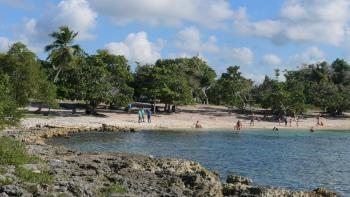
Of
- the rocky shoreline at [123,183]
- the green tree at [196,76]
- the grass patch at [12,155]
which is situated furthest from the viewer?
the green tree at [196,76]

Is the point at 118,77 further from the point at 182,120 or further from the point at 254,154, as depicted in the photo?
the point at 254,154

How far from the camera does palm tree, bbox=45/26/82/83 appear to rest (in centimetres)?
7869

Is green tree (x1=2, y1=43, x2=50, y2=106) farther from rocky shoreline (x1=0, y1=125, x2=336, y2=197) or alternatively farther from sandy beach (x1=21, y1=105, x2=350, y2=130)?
rocky shoreline (x1=0, y1=125, x2=336, y2=197)

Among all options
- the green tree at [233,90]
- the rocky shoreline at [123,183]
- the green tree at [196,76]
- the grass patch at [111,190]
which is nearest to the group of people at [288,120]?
the green tree at [233,90]

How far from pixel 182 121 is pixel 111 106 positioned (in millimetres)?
12672

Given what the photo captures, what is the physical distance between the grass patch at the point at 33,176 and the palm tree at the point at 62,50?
5986 cm

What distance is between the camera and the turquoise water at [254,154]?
2919 cm

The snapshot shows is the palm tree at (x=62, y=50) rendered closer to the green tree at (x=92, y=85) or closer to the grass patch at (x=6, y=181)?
the green tree at (x=92, y=85)

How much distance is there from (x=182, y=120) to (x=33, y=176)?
2333 inches

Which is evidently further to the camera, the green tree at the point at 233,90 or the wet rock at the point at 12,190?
the green tree at the point at 233,90

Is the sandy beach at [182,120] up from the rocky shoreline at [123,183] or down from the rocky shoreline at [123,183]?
up

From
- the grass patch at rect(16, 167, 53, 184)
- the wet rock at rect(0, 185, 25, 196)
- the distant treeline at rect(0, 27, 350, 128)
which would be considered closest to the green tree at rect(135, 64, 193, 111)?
the distant treeline at rect(0, 27, 350, 128)

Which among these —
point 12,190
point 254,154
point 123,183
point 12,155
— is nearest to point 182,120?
point 254,154

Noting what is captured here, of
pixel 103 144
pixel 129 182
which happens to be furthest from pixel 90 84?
pixel 129 182
